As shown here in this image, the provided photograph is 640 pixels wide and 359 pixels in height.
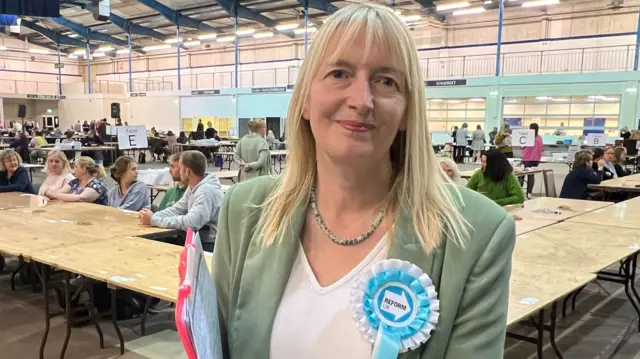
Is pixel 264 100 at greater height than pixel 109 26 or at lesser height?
lesser

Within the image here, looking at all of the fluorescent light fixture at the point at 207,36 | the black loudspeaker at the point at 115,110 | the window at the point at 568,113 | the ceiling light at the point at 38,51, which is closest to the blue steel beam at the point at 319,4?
the fluorescent light fixture at the point at 207,36

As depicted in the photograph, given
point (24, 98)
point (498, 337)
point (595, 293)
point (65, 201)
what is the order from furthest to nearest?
point (24, 98) < point (65, 201) < point (595, 293) < point (498, 337)

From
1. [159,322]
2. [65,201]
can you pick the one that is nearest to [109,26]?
[65,201]

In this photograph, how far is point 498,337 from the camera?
781 millimetres

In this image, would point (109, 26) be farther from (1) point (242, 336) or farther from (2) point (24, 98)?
(1) point (242, 336)

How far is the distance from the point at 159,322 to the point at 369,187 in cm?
328

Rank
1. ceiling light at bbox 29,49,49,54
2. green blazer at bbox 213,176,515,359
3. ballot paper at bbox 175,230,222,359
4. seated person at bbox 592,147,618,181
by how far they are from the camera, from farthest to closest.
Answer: ceiling light at bbox 29,49,49,54, seated person at bbox 592,147,618,181, green blazer at bbox 213,176,515,359, ballot paper at bbox 175,230,222,359

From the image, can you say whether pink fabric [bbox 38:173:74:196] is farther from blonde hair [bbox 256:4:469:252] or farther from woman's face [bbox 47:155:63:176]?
blonde hair [bbox 256:4:469:252]

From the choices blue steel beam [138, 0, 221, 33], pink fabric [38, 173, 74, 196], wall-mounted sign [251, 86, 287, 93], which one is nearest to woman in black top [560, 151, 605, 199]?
pink fabric [38, 173, 74, 196]

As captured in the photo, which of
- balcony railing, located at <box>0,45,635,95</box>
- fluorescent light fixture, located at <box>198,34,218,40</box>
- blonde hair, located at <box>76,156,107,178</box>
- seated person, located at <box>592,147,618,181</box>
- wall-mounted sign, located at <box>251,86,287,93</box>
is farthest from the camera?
fluorescent light fixture, located at <box>198,34,218,40</box>

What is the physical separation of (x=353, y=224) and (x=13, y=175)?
237 inches

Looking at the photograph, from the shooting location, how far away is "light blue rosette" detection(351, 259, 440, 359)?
0.79m

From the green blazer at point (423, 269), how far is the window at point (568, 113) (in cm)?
1706

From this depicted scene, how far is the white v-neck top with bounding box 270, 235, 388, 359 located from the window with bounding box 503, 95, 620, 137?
17.1 m
